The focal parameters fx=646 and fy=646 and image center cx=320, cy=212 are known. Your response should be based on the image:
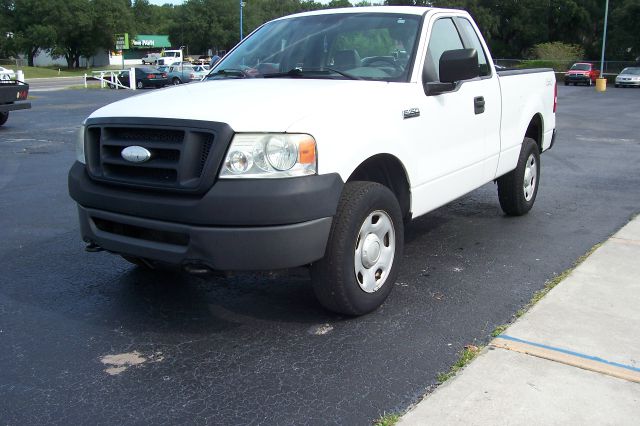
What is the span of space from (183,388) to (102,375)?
0.48 m

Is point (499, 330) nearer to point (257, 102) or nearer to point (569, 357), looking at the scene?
point (569, 357)

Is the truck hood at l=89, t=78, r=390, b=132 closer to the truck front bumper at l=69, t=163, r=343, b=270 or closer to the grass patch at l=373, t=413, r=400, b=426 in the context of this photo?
the truck front bumper at l=69, t=163, r=343, b=270

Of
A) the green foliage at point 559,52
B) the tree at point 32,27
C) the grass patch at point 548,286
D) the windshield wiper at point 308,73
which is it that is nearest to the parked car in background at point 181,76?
the windshield wiper at point 308,73

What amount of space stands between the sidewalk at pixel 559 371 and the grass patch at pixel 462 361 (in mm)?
49

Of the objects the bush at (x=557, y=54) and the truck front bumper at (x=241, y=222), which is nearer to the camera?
the truck front bumper at (x=241, y=222)

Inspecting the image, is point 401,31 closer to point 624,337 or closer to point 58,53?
point 624,337

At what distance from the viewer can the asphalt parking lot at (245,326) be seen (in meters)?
3.19

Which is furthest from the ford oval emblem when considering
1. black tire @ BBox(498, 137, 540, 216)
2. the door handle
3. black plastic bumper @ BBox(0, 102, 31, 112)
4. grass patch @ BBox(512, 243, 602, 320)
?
black plastic bumper @ BBox(0, 102, 31, 112)

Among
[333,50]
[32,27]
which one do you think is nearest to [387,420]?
[333,50]

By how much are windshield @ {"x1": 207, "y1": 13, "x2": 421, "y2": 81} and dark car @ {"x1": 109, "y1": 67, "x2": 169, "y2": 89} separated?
1310 inches

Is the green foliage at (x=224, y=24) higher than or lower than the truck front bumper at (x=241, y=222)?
higher

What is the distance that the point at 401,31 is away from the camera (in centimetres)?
491

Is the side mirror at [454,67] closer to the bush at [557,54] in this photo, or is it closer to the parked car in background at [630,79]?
the parked car in background at [630,79]

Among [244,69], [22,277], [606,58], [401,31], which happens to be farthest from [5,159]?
[606,58]
